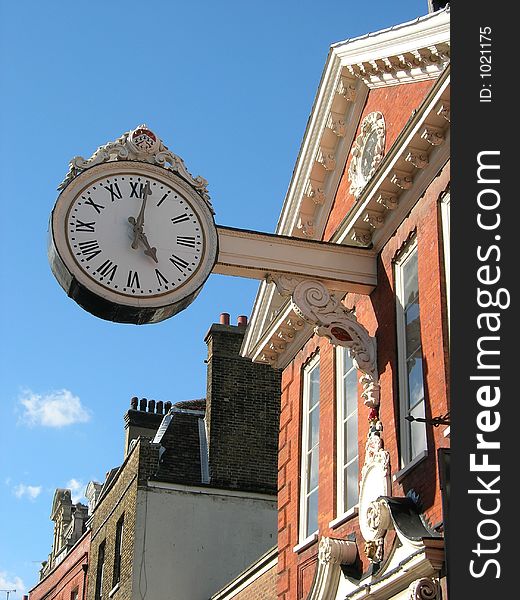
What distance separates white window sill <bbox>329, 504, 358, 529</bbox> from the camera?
12.1m

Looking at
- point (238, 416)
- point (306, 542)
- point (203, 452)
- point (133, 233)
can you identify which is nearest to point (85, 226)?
point (133, 233)

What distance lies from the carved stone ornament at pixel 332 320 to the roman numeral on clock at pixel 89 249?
83.2 inches

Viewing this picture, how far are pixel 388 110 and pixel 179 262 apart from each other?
3.75 metres

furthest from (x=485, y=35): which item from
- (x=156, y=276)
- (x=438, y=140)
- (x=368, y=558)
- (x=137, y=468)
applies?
(x=137, y=468)

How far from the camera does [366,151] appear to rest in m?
13.9

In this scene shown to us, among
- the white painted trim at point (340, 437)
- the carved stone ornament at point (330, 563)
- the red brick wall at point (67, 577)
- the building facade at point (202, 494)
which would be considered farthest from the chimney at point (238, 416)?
the carved stone ornament at point (330, 563)

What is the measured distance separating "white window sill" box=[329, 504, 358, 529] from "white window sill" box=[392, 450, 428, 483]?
40.8 inches

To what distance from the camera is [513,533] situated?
21.9 feet

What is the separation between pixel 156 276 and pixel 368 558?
143 inches

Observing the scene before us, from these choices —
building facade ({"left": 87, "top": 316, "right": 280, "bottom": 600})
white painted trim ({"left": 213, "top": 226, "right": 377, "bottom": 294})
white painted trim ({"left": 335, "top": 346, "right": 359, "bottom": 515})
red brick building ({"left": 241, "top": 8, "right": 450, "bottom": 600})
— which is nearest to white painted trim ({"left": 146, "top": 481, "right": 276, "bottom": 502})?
building facade ({"left": 87, "top": 316, "right": 280, "bottom": 600})

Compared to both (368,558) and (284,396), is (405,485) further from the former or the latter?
(284,396)

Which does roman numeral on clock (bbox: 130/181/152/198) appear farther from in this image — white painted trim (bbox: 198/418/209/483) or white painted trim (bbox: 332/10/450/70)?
white painted trim (bbox: 198/418/209/483)

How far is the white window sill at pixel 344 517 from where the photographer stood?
12.1m

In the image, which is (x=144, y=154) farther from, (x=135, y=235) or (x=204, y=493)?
(x=204, y=493)
